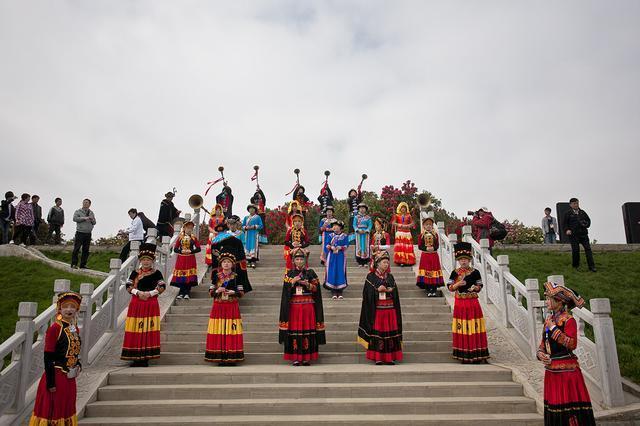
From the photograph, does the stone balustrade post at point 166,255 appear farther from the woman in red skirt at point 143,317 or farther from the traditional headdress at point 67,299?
the traditional headdress at point 67,299

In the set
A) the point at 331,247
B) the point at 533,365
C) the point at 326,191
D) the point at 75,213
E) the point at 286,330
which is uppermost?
the point at 326,191

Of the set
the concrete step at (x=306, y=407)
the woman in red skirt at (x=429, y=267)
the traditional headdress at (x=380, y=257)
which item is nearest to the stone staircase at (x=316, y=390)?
the concrete step at (x=306, y=407)

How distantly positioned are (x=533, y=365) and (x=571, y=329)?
9.20 ft

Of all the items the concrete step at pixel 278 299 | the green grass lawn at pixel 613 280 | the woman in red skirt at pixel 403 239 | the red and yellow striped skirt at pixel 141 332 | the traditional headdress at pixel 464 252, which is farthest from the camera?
the woman in red skirt at pixel 403 239

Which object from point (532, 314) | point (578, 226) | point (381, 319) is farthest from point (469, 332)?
point (578, 226)

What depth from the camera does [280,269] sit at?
45.8 ft

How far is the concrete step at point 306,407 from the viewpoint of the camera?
22.7 feet

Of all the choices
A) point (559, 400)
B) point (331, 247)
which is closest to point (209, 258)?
point (331, 247)

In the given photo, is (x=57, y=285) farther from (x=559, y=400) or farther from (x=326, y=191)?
(x=326, y=191)

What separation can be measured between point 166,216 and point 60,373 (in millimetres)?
10321

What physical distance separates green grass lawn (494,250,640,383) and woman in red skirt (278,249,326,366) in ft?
17.5

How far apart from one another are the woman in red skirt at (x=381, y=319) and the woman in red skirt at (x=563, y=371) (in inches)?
117

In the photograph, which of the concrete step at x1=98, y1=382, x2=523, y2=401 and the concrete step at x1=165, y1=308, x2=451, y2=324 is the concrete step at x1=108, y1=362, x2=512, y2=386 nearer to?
the concrete step at x1=98, y1=382, x2=523, y2=401

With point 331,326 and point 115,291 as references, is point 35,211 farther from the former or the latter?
point 331,326
